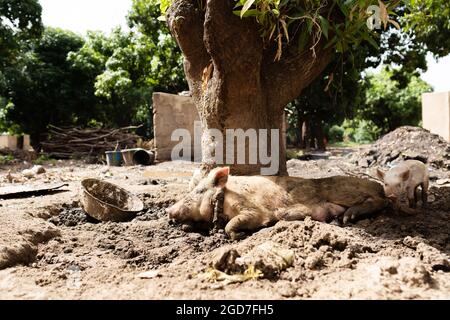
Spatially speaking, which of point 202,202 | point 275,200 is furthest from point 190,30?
point 275,200

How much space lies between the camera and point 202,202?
4.14 m

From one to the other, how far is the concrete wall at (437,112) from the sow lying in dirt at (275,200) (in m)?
12.5

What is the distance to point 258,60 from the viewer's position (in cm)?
462

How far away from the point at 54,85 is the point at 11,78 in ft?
7.69

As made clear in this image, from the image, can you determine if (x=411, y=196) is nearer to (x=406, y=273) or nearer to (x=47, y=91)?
(x=406, y=273)

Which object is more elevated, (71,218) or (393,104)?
(393,104)

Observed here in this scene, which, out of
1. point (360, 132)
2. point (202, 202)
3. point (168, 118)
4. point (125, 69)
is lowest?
point (202, 202)

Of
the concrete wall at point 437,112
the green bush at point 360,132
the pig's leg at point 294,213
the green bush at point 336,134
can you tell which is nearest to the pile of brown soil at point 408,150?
the concrete wall at point 437,112

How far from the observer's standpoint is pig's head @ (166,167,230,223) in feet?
13.5

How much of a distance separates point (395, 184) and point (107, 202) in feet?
10.7

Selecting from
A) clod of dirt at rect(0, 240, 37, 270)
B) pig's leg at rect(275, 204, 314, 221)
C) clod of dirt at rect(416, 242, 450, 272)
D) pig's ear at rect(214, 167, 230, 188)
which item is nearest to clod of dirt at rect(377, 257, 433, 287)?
clod of dirt at rect(416, 242, 450, 272)

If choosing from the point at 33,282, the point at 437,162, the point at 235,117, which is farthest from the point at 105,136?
the point at 33,282

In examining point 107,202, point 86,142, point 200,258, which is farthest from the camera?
point 86,142

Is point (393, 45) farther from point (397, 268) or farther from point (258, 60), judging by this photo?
point (397, 268)
